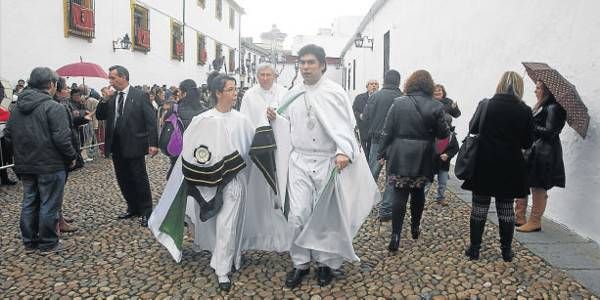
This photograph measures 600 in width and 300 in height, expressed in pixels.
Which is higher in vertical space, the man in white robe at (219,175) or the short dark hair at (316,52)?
the short dark hair at (316,52)

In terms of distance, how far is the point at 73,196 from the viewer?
6.17m

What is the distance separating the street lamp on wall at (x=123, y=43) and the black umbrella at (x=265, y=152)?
1073cm

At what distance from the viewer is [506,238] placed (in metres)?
3.86

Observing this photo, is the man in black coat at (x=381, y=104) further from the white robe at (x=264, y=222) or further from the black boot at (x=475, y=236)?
the white robe at (x=264, y=222)

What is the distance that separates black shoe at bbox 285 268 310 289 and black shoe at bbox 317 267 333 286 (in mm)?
120

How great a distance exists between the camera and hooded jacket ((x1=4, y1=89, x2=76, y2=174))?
3.94m

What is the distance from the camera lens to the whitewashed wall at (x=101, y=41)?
915 centimetres

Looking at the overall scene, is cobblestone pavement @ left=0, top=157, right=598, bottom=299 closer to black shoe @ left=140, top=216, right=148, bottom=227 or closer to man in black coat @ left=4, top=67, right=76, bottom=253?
black shoe @ left=140, top=216, right=148, bottom=227

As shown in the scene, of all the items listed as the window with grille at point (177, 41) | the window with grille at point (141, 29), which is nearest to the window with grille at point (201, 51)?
the window with grille at point (177, 41)

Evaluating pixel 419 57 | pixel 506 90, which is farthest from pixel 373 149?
pixel 419 57

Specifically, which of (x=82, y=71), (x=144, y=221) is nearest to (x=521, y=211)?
(x=144, y=221)

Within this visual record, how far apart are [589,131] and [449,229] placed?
160cm

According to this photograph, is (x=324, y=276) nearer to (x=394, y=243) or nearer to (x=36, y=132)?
(x=394, y=243)

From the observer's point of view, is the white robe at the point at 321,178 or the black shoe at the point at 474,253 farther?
the black shoe at the point at 474,253
